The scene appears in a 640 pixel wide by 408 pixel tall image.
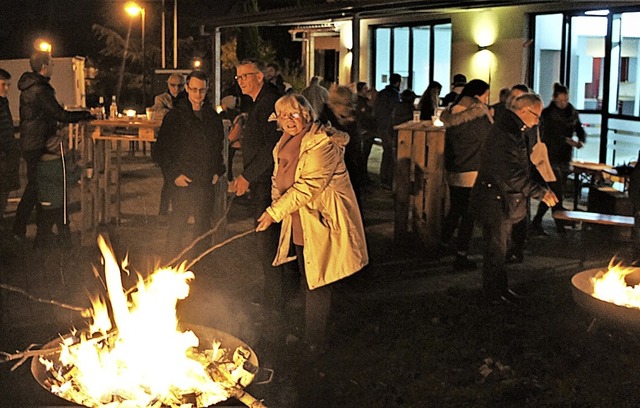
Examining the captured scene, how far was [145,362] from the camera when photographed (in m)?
4.07

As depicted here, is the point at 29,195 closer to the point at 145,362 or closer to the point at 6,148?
the point at 6,148

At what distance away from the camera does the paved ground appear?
22.8 ft

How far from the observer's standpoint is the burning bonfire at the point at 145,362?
3.86 meters

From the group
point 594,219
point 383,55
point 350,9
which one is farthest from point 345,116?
point 383,55

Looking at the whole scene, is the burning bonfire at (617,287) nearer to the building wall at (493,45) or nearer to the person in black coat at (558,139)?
the person in black coat at (558,139)

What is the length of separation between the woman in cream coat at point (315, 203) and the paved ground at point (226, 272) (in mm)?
840

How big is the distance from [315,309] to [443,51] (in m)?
15.2

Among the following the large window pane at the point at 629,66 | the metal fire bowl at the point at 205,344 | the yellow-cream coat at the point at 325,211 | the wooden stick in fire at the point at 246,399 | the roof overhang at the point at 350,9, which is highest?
the roof overhang at the point at 350,9

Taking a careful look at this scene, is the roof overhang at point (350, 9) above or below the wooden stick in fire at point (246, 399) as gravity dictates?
above

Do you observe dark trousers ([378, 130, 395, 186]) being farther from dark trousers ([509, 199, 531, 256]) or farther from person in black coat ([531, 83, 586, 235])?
dark trousers ([509, 199, 531, 256])

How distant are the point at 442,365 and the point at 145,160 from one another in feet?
45.4

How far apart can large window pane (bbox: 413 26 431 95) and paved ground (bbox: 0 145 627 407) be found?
34.3 feet

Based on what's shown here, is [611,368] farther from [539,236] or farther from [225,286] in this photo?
[539,236]

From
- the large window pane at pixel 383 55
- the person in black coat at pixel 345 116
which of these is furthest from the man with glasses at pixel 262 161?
the large window pane at pixel 383 55
